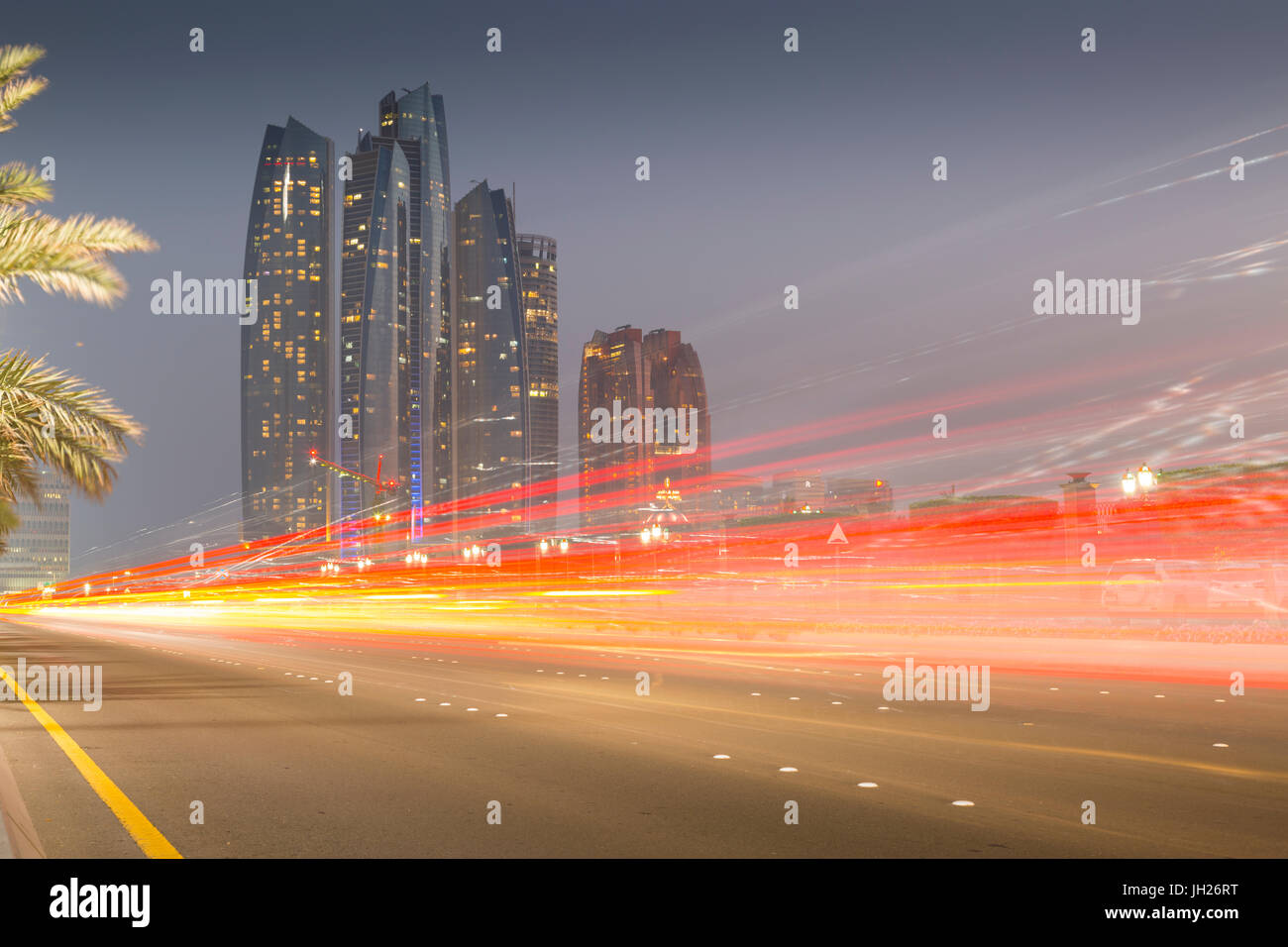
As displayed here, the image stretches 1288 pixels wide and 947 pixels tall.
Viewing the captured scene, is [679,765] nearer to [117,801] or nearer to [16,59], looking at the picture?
[117,801]

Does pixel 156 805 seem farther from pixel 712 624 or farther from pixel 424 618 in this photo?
pixel 424 618

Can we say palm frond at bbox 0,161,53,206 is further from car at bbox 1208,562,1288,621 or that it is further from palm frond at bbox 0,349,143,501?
car at bbox 1208,562,1288,621

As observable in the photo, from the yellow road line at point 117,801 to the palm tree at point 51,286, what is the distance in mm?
3719

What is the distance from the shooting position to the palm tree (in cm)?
1190

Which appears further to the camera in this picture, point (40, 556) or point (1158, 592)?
point (40, 556)

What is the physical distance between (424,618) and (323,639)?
38.4 feet

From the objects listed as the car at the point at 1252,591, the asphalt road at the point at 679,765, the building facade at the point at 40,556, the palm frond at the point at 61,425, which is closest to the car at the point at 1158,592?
the car at the point at 1252,591

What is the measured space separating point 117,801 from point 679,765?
496 centimetres

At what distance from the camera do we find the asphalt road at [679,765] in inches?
274

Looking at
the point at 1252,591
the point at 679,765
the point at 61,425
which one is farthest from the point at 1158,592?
the point at 61,425

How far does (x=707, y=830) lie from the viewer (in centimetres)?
718

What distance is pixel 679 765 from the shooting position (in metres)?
9.84

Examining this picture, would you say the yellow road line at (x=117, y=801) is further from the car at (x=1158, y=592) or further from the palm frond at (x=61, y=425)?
the car at (x=1158, y=592)
